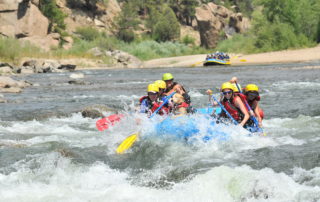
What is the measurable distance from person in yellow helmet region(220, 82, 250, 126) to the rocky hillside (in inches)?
1482

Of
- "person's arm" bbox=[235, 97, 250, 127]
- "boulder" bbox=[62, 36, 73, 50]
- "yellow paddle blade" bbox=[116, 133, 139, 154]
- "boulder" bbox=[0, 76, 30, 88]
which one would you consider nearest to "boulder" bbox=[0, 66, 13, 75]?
"boulder" bbox=[0, 76, 30, 88]

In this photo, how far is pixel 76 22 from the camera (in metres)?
62.4

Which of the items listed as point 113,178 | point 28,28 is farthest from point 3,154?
point 28,28

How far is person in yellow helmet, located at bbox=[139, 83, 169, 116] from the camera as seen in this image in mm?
8820

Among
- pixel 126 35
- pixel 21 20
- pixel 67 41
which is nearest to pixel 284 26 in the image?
pixel 67 41

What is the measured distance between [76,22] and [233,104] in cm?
5640

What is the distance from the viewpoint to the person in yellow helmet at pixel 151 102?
8.82m

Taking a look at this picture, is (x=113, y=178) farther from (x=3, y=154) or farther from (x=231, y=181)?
(x=3, y=154)

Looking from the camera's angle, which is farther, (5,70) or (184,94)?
(5,70)

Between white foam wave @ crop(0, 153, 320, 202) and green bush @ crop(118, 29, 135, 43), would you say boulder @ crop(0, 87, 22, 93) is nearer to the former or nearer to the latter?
white foam wave @ crop(0, 153, 320, 202)

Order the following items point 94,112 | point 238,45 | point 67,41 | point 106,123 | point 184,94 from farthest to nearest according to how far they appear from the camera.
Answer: point 67,41, point 238,45, point 94,112, point 106,123, point 184,94

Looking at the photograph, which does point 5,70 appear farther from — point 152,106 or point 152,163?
point 152,163

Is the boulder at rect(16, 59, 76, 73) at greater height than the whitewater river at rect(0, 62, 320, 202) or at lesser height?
lesser

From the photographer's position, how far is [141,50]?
52.2 m
